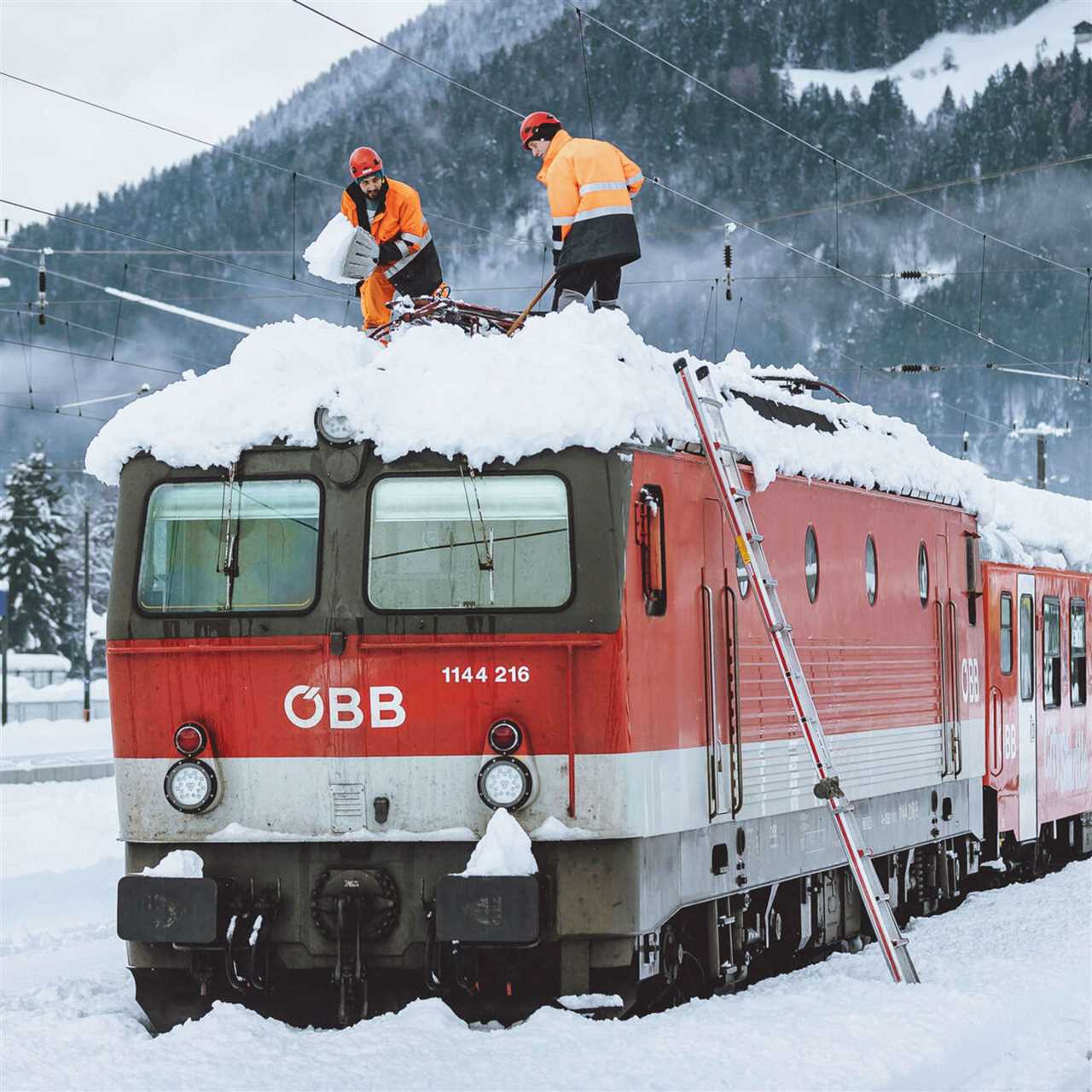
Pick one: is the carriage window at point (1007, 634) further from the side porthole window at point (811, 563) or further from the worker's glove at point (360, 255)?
the worker's glove at point (360, 255)

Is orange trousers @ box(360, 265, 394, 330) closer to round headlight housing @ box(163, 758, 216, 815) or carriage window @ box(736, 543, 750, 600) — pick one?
carriage window @ box(736, 543, 750, 600)

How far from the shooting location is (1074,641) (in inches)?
739

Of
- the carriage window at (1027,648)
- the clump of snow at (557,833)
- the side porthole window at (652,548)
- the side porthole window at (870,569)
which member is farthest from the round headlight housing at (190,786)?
the carriage window at (1027,648)

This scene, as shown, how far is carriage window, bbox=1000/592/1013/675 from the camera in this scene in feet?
52.7

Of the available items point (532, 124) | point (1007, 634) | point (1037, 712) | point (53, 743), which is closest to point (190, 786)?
point (532, 124)

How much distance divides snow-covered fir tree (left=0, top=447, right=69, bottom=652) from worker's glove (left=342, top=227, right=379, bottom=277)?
7536cm

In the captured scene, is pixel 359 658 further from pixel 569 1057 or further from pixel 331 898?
pixel 569 1057

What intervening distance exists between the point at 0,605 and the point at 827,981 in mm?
32908

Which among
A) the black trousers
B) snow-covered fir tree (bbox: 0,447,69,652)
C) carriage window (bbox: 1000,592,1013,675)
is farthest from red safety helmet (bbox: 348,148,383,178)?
snow-covered fir tree (bbox: 0,447,69,652)

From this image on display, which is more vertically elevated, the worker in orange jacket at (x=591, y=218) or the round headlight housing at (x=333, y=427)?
the worker in orange jacket at (x=591, y=218)

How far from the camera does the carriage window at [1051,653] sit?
17.5 metres

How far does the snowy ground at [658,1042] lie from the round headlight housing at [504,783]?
0.95m

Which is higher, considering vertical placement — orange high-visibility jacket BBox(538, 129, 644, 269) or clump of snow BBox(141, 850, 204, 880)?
orange high-visibility jacket BBox(538, 129, 644, 269)

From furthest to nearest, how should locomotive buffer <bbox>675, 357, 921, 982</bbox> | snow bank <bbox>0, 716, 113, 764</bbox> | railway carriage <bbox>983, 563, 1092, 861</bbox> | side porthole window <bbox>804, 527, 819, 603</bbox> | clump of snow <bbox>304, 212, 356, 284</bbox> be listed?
snow bank <bbox>0, 716, 113, 764</bbox>
railway carriage <bbox>983, 563, 1092, 861</bbox>
clump of snow <bbox>304, 212, 356, 284</bbox>
side porthole window <bbox>804, 527, 819, 603</bbox>
locomotive buffer <bbox>675, 357, 921, 982</bbox>
